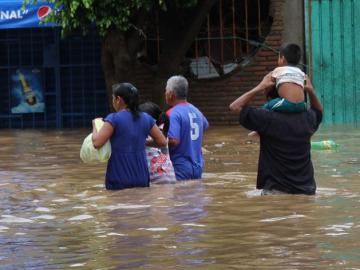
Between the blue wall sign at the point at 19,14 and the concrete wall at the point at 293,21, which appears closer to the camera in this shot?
the blue wall sign at the point at 19,14

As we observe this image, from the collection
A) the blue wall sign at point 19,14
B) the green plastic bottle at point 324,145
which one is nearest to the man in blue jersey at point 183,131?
the green plastic bottle at point 324,145

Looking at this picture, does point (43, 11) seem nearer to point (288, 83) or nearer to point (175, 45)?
point (175, 45)

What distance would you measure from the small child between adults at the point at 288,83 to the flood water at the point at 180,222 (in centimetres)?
84

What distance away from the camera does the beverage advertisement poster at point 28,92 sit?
2209 cm

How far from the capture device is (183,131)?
1011 cm

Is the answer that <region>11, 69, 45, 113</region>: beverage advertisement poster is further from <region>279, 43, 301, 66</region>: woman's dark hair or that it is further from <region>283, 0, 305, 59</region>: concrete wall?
<region>279, 43, 301, 66</region>: woman's dark hair

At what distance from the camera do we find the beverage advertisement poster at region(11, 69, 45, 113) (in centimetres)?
2209

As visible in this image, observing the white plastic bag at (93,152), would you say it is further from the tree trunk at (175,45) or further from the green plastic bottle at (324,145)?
the tree trunk at (175,45)

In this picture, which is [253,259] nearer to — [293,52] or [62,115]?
[293,52]

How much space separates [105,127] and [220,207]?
141 centimetres

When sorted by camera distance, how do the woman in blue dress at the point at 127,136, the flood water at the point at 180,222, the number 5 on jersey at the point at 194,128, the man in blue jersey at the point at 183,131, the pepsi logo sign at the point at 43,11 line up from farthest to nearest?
1. the pepsi logo sign at the point at 43,11
2. the number 5 on jersey at the point at 194,128
3. the man in blue jersey at the point at 183,131
4. the woman in blue dress at the point at 127,136
5. the flood water at the point at 180,222

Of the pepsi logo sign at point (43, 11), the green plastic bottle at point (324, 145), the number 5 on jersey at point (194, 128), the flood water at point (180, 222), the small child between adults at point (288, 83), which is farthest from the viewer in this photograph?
the pepsi logo sign at point (43, 11)

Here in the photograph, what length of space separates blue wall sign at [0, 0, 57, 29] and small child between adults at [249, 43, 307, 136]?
1095 centimetres

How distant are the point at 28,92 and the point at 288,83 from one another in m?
14.4
